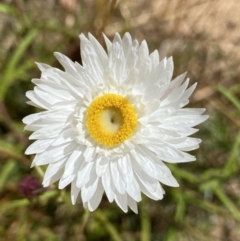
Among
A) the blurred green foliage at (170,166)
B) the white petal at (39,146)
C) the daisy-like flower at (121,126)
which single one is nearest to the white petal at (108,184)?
the daisy-like flower at (121,126)

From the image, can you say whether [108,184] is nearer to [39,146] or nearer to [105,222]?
[39,146]

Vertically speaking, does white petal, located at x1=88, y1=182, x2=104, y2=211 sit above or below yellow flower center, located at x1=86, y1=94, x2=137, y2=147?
below

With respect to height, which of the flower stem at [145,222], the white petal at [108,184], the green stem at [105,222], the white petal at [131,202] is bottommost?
the green stem at [105,222]

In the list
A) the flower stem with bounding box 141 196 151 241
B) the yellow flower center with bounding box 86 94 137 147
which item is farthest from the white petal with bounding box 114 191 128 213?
the flower stem with bounding box 141 196 151 241

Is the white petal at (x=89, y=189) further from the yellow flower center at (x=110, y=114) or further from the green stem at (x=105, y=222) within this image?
the green stem at (x=105, y=222)

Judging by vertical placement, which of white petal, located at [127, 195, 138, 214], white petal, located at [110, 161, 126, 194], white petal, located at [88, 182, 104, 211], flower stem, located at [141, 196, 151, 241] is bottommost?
flower stem, located at [141, 196, 151, 241]

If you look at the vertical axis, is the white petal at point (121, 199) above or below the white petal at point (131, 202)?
above

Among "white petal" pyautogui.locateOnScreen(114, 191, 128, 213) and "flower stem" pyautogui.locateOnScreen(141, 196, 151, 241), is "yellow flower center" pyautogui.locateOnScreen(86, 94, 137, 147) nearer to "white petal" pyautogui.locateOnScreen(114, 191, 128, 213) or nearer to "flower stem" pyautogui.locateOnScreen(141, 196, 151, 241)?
"white petal" pyautogui.locateOnScreen(114, 191, 128, 213)

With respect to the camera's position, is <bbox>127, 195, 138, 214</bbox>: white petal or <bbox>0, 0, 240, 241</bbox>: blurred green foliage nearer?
<bbox>127, 195, 138, 214</bbox>: white petal
